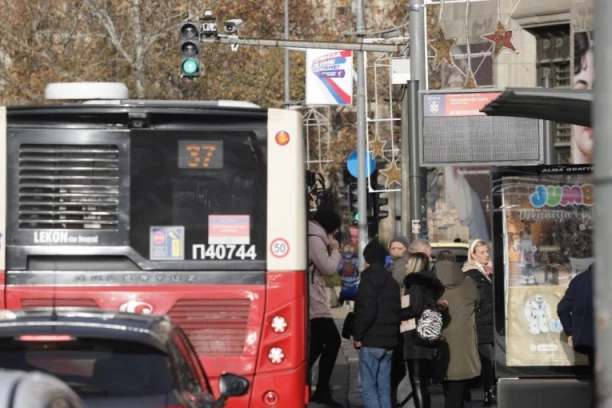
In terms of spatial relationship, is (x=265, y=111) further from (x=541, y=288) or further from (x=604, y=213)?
(x=604, y=213)

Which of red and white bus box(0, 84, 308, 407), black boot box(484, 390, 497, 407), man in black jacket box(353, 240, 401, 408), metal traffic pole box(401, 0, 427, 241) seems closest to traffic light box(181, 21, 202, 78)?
metal traffic pole box(401, 0, 427, 241)

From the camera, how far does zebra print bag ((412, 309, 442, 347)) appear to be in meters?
12.8

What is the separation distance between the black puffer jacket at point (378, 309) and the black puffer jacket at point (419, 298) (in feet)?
0.36

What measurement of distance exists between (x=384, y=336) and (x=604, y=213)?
785 cm

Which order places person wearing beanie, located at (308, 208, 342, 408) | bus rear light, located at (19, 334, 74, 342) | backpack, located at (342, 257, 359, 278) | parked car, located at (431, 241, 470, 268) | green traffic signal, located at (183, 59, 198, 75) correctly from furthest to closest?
backpack, located at (342, 257, 359, 278) → green traffic signal, located at (183, 59, 198, 75) → parked car, located at (431, 241, 470, 268) → person wearing beanie, located at (308, 208, 342, 408) → bus rear light, located at (19, 334, 74, 342)

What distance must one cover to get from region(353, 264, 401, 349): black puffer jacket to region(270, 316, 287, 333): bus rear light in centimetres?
193

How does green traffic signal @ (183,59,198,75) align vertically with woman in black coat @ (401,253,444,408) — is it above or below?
above

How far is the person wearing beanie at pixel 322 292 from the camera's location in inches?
546

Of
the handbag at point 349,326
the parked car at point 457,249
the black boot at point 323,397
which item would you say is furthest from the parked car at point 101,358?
the parked car at point 457,249

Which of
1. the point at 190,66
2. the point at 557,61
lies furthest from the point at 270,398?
the point at 557,61

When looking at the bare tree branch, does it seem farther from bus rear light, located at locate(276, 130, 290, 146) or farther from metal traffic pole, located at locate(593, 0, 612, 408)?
metal traffic pole, located at locate(593, 0, 612, 408)

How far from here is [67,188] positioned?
11.1m

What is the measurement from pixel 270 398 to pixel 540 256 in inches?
119

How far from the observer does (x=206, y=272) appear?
36.0ft
